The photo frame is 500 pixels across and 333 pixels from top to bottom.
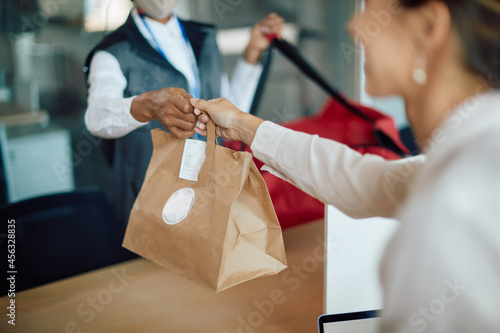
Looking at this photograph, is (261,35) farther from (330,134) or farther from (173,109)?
(173,109)

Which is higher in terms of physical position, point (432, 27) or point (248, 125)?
point (432, 27)

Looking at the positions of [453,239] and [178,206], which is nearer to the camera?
[453,239]

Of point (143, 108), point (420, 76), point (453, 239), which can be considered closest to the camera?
point (453, 239)

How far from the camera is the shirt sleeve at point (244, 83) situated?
3.76ft

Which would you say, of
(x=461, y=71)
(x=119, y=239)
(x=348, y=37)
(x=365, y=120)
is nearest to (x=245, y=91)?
(x=365, y=120)

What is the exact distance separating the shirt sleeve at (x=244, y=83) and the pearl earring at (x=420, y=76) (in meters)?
0.64

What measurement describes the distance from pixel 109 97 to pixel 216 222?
1.17 ft

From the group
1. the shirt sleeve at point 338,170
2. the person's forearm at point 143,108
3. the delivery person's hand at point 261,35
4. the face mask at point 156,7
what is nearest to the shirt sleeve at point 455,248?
the shirt sleeve at point 338,170

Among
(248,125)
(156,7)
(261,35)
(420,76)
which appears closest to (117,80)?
(156,7)

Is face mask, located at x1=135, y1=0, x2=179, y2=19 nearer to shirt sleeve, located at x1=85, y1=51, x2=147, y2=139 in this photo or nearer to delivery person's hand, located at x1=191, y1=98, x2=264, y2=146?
shirt sleeve, located at x1=85, y1=51, x2=147, y2=139

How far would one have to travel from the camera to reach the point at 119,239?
1.08 m

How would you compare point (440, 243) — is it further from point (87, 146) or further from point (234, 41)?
point (234, 41)

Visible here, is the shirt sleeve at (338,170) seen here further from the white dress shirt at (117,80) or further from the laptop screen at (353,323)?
the white dress shirt at (117,80)

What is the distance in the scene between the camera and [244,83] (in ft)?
3.82
